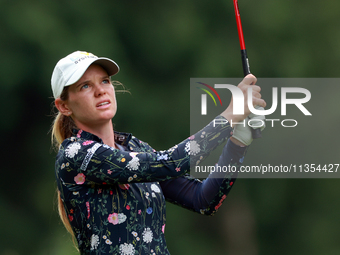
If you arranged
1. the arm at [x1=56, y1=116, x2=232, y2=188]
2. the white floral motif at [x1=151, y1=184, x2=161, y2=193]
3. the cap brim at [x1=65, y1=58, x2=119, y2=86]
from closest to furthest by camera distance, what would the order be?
1. the arm at [x1=56, y1=116, x2=232, y2=188]
2. the cap brim at [x1=65, y1=58, x2=119, y2=86]
3. the white floral motif at [x1=151, y1=184, x2=161, y2=193]

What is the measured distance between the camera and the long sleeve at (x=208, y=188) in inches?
70.9

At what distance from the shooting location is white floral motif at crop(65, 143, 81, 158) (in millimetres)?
1620

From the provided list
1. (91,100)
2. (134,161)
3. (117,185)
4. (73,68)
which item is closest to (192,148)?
(134,161)

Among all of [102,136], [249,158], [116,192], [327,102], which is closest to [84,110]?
[102,136]

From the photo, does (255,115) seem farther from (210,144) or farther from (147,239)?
(147,239)

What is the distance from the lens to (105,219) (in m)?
1.61

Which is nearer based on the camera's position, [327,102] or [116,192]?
[116,192]

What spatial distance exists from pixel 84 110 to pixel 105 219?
38 cm

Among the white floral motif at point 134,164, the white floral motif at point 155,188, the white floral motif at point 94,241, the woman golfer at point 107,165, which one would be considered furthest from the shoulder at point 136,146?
the white floral motif at point 94,241

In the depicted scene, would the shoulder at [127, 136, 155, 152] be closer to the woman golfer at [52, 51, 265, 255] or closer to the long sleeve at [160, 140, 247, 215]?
the woman golfer at [52, 51, 265, 255]

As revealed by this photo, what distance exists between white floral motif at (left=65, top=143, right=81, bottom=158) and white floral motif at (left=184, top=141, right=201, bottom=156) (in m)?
0.35

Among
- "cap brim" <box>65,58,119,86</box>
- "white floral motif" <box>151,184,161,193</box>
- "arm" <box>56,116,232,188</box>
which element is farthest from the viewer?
"white floral motif" <box>151,184,161,193</box>

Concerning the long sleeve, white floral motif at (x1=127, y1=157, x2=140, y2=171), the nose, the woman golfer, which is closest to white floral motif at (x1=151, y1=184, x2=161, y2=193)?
the woman golfer

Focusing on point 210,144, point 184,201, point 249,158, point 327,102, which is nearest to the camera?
point 210,144
